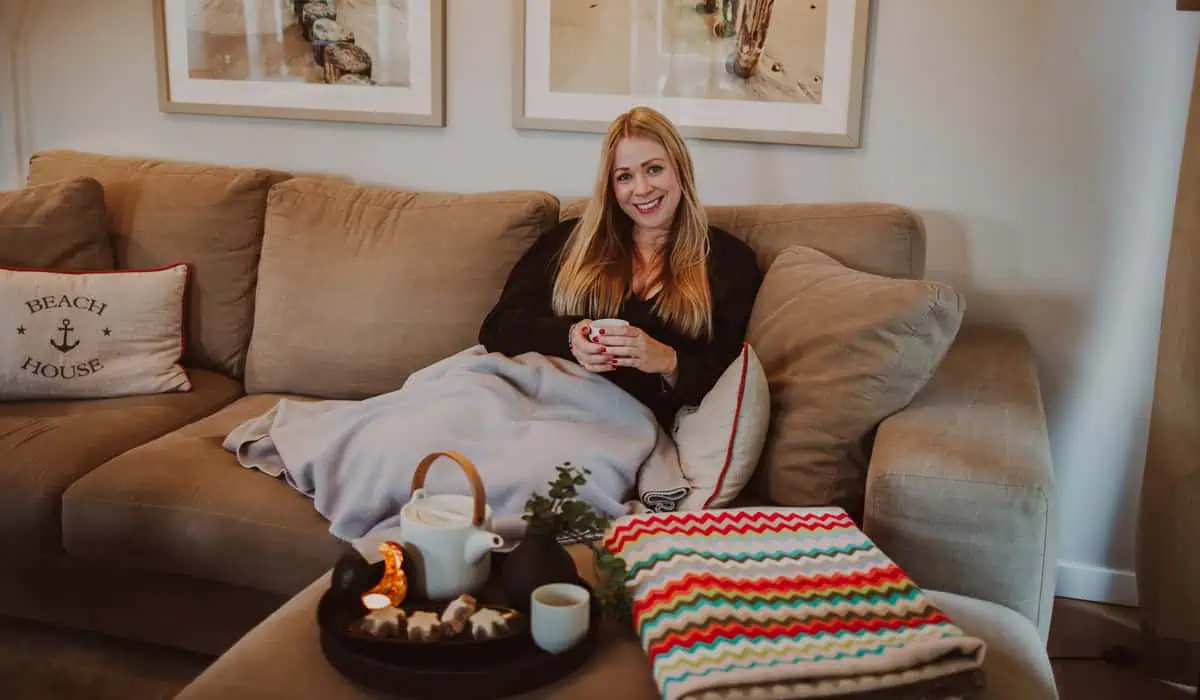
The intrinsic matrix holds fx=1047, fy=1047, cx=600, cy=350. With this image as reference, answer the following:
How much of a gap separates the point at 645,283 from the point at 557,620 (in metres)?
1.01

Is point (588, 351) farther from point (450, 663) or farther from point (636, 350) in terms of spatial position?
point (450, 663)

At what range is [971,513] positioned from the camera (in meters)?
1.54

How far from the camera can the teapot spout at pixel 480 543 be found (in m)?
1.34

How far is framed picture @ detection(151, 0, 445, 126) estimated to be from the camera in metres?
2.66

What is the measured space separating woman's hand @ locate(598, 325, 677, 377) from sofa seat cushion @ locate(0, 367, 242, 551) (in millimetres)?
1025

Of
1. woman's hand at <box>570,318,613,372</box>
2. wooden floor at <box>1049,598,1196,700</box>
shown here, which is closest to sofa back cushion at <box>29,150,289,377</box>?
woman's hand at <box>570,318,613,372</box>

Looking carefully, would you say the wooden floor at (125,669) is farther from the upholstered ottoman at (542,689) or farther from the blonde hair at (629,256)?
the blonde hair at (629,256)

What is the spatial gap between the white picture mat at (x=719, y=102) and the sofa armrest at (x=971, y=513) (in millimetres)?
994

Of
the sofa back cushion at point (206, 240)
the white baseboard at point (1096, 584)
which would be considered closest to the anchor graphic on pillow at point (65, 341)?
the sofa back cushion at point (206, 240)

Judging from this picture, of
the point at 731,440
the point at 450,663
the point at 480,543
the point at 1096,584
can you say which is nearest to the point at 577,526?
the point at 480,543

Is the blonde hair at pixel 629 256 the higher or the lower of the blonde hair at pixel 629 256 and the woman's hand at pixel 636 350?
the higher

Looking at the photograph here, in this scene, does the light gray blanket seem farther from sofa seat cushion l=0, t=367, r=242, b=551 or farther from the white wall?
the white wall

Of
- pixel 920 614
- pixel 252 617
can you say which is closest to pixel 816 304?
pixel 920 614

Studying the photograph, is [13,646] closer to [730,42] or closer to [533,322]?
[533,322]
